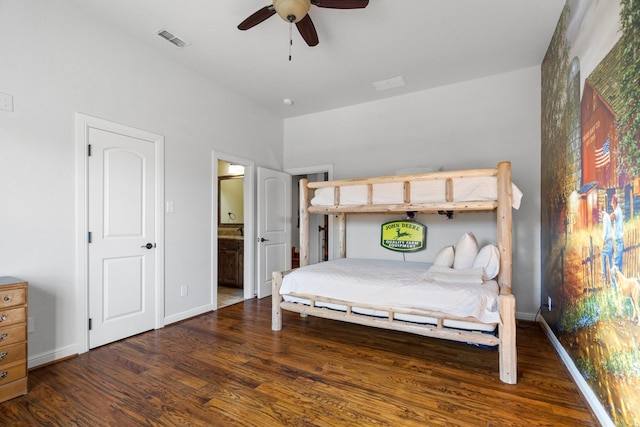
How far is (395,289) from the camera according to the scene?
2521 millimetres

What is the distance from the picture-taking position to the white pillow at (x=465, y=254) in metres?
2.97

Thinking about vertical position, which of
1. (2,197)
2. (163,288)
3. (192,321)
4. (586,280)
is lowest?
(192,321)

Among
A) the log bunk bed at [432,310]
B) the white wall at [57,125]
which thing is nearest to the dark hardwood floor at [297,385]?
the log bunk bed at [432,310]

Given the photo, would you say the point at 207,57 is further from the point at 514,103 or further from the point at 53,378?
the point at 514,103

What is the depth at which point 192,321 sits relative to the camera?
3459mm

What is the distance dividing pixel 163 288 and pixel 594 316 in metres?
3.70

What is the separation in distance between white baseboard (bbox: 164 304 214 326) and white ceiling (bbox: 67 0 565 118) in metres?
2.90

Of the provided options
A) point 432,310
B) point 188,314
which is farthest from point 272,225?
point 432,310

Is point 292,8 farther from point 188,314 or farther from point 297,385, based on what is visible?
point 188,314

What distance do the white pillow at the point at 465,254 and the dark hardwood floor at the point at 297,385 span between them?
0.76 m

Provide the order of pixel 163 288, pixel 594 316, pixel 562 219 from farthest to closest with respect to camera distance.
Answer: pixel 163 288 → pixel 562 219 → pixel 594 316

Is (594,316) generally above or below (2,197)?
below

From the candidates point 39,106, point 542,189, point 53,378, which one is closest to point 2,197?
point 39,106

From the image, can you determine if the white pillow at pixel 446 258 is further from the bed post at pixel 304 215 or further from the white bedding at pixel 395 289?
the bed post at pixel 304 215
